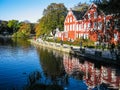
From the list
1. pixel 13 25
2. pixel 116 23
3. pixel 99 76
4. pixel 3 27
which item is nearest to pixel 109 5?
pixel 116 23

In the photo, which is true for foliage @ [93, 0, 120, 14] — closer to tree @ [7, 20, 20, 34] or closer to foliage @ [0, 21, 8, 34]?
tree @ [7, 20, 20, 34]

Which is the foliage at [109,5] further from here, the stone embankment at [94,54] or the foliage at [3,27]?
the foliage at [3,27]

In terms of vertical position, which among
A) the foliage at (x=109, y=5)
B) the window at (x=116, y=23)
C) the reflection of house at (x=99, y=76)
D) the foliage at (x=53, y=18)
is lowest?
the reflection of house at (x=99, y=76)

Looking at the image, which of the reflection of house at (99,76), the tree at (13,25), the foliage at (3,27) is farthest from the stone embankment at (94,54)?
the foliage at (3,27)

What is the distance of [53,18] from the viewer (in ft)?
293

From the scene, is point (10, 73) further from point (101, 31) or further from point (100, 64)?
point (101, 31)

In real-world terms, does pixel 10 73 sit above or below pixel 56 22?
below

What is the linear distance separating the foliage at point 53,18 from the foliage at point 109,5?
7081 cm

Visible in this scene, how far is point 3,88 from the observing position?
86.0ft

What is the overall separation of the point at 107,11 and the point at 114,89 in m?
9.55

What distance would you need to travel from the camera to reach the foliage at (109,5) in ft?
58.0

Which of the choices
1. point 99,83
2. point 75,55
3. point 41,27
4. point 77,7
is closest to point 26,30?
point 77,7

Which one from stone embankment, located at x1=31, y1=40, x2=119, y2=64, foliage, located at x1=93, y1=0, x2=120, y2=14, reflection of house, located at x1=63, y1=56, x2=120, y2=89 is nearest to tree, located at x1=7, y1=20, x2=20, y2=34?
stone embankment, located at x1=31, y1=40, x2=119, y2=64

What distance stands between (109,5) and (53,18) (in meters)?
71.5
